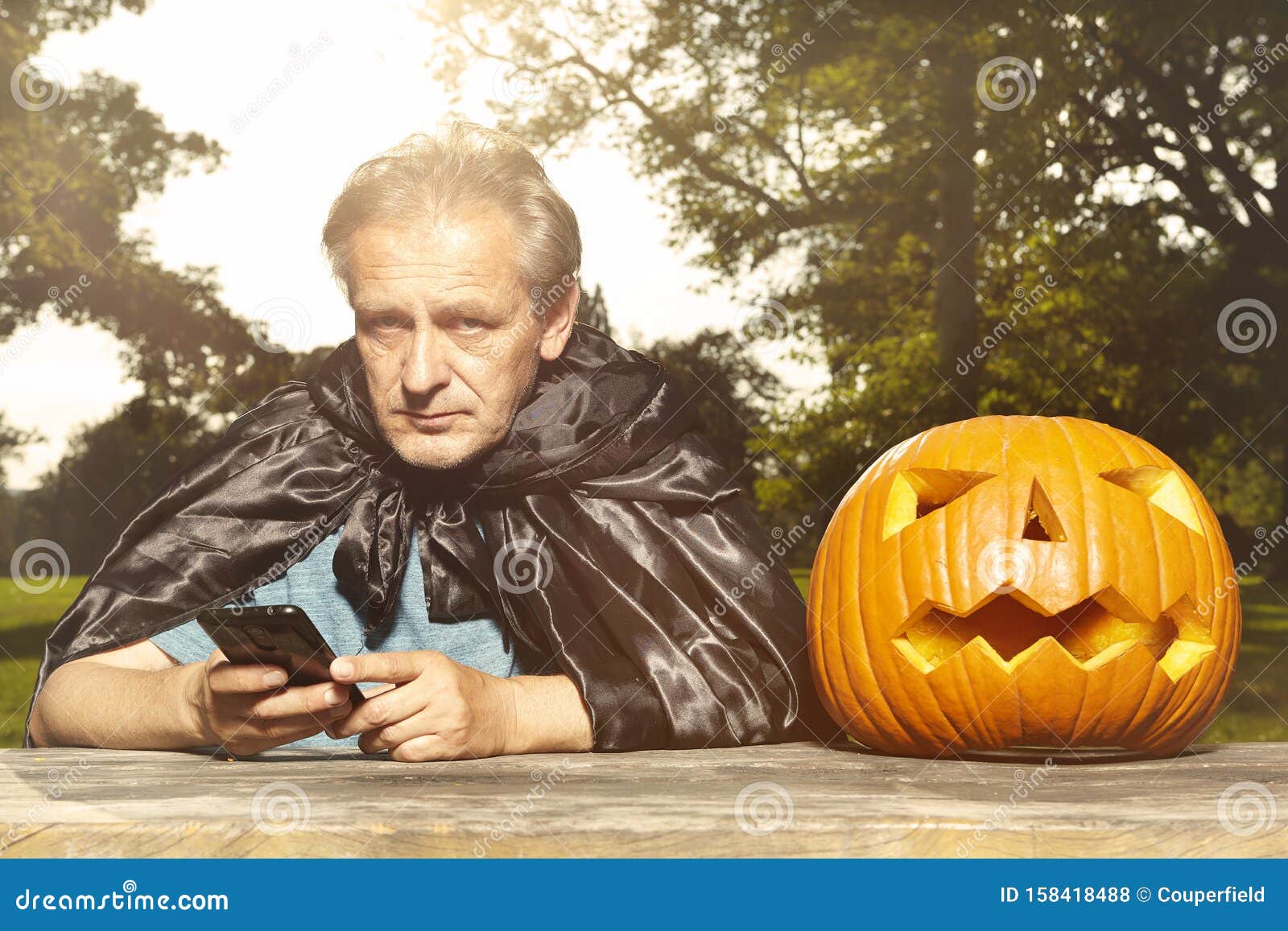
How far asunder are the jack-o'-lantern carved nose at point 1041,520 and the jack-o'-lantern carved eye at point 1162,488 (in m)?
0.16

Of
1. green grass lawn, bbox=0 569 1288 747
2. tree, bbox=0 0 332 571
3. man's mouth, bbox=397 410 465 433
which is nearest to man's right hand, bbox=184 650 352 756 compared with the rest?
man's mouth, bbox=397 410 465 433

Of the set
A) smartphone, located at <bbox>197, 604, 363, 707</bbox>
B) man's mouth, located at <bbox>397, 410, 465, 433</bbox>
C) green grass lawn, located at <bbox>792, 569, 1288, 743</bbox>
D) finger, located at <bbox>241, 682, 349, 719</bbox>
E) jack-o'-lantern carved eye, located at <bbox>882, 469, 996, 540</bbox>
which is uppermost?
man's mouth, located at <bbox>397, 410, 465, 433</bbox>

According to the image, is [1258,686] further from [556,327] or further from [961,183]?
[556,327]

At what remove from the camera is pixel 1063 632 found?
2600 mm

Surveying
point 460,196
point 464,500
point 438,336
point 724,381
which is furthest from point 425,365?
point 724,381

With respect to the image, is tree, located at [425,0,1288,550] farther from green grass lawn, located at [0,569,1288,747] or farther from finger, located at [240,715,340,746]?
finger, located at [240,715,340,746]

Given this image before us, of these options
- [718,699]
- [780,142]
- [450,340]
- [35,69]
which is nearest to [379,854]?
[718,699]

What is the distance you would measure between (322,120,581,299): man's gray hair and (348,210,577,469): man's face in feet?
0.18

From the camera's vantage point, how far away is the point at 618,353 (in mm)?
3715

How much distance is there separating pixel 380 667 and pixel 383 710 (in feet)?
0.45

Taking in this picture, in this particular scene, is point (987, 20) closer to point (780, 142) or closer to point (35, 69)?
point (780, 142)

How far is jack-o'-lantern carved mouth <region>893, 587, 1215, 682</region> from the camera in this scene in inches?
99.9

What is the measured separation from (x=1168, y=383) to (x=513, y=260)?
8765mm

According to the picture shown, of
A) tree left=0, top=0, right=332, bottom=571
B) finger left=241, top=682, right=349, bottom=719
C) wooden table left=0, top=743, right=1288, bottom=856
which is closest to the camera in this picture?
wooden table left=0, top=743, right=1288, bottom=856
